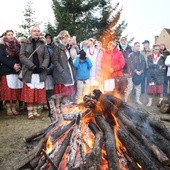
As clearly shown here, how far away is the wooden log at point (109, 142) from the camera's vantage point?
4.83 m

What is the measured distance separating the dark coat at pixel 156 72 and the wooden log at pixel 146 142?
756 centimetres

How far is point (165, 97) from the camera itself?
1377 cm

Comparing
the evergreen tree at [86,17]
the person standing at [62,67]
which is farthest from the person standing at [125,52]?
the evergreen tree at [86,17]

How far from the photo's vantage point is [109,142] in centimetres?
513

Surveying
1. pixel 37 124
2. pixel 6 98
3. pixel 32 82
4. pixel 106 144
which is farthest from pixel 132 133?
pixel 6 98

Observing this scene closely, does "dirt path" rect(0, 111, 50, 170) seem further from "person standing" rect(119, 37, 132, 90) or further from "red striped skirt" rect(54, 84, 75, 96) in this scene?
"person standing" rect(119, 37, 132, 90)

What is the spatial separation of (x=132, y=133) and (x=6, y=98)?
5.61 meters

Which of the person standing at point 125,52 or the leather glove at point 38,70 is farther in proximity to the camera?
the person standing at point 125,52

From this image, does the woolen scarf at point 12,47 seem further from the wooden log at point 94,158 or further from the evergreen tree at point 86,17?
the evergreen tree at point 86,17

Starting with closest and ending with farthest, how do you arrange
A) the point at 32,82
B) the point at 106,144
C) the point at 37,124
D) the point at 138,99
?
the point at 106,144
the point at 37,124
the point at 32,82
the point at 138,99

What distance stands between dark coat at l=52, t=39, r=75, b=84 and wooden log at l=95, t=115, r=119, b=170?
475cm

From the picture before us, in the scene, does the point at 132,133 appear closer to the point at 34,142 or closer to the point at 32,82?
the point at 34,142

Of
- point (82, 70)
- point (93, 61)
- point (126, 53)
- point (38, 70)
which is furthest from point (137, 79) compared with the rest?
point (38, 70)

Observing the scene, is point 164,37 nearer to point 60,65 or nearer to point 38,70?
Result: point 60,65
